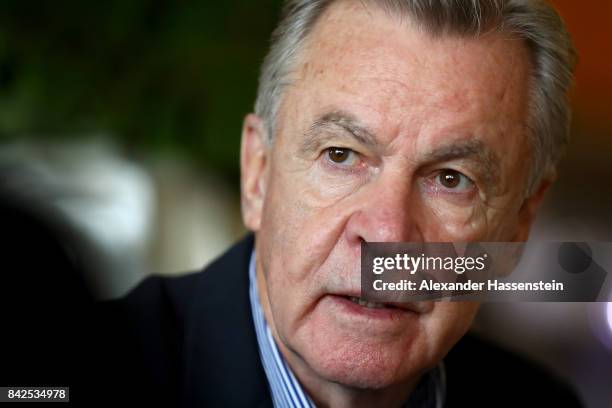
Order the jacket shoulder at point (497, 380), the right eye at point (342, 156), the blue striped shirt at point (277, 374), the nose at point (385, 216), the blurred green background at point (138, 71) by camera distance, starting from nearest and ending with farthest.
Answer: the nose at point (385, 216), the right eye at point (342, 156), the blue striped shirt at point (277, 374), the jacket shoulder at point (497, 380), the blurred green background at point (138, 71)

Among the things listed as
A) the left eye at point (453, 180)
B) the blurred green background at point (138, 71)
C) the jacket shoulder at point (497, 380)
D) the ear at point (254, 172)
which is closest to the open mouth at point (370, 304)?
the left eye at point (453, 180)

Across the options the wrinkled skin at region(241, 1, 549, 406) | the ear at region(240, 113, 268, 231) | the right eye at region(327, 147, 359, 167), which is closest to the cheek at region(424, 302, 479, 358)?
the wrinkled skin at region(241, 1, 549, 406)

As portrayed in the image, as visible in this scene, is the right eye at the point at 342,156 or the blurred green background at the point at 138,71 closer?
the right eye at the point at 342,156

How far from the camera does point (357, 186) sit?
1.07m

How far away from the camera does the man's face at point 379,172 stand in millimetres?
1037

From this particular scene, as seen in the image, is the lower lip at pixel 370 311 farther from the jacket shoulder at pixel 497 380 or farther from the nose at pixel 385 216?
the jacket shoulder at pixel 497 380

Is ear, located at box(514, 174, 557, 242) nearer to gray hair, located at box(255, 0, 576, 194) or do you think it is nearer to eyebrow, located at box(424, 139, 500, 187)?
gray hair, located at box(255, 0, 576, 194)

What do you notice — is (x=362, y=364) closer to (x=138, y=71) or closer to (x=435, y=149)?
(x=435, y=149)

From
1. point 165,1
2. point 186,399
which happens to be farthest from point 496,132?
point 165,1

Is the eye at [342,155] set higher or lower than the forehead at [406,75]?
lower

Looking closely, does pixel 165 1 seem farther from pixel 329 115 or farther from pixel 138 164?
pixel 329 115

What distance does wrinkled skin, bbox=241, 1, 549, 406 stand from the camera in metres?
1.04

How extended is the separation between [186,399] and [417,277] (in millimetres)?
410

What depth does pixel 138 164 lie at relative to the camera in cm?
222
